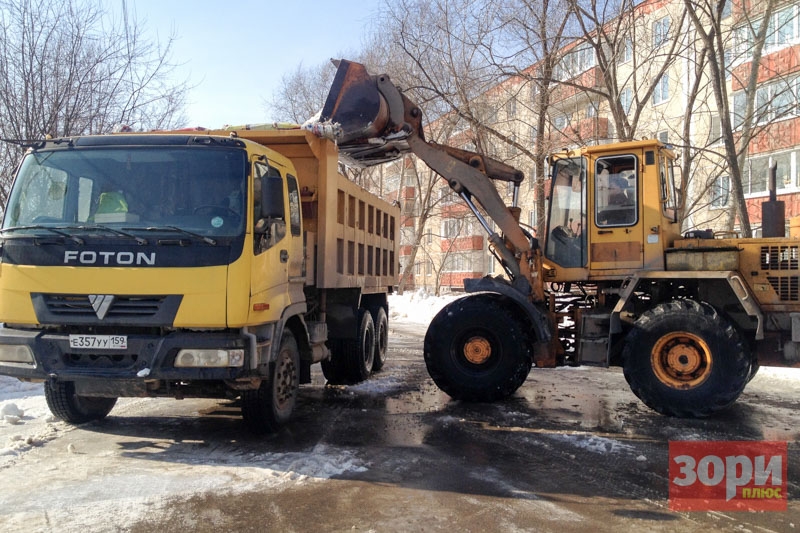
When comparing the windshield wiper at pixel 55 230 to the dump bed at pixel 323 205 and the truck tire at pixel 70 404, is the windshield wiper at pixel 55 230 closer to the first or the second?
the truck tire at pixel 70 404

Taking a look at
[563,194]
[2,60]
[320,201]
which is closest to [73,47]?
[2,60]

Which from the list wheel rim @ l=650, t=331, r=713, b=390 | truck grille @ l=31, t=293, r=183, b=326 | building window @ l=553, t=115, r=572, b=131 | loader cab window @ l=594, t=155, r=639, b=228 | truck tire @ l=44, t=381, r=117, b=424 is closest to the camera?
truck grille @ l=31, t=293, r=183, b=326

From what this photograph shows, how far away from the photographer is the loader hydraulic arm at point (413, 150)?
795cm

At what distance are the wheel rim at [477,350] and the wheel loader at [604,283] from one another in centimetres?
1

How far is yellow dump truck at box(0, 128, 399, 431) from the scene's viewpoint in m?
5.16

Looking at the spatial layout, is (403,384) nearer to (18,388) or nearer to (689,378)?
(689,378)

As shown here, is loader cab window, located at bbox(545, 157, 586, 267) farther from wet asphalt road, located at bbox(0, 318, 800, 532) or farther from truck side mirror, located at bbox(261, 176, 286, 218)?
truck side mirror, located at bbox(261, 176, 286, 218)

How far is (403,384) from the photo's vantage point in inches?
369

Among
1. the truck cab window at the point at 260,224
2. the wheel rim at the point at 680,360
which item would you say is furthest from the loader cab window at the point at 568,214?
the truck cab window at the point at 260,224

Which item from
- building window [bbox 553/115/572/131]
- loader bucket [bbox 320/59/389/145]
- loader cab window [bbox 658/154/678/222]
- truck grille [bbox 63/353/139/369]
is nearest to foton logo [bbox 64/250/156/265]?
truck grille [bbox 63/353/139/369]

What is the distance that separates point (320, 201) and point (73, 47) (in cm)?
859

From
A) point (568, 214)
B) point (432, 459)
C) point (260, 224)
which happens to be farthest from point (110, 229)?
point (568, 214)

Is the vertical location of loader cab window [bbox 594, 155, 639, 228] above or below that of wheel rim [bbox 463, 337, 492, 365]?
above

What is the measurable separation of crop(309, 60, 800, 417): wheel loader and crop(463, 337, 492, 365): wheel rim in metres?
0.01
